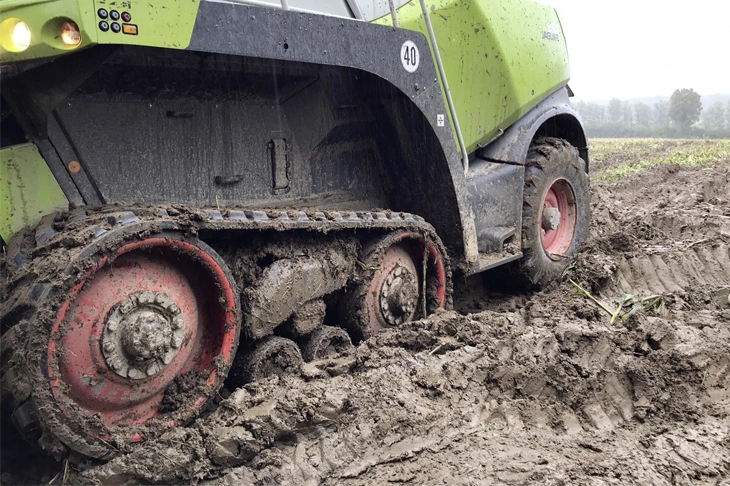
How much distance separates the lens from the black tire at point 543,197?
17.4 ft

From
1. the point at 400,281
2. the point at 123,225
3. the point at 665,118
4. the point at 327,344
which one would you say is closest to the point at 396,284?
the point at 400,281

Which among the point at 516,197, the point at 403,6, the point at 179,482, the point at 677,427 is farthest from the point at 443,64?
the point at 179,482

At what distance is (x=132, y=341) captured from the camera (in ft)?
8.79

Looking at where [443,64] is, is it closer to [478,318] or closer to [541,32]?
[541,32]

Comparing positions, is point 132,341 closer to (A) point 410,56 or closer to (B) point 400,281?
(B) point 400,281

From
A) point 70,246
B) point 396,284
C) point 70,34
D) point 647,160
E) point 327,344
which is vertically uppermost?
point 70,34

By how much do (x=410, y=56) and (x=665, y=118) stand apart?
34.3 m

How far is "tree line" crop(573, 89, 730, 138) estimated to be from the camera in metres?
31.4

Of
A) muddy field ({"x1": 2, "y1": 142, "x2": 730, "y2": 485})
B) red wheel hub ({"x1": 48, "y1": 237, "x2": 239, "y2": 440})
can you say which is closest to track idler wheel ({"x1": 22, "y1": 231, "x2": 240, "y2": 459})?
red wheel hub ({"x1": 48, "y1": 237, "x2": 239, "y2": 440})

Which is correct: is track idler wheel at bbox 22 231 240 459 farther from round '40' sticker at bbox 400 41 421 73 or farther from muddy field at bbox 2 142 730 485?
round '40' sticker at bbox 400 41 421 73

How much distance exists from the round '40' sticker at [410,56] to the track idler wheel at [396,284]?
36.8 inches

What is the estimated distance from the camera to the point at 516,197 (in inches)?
202

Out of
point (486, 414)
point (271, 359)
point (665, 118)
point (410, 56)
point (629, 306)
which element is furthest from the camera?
point (665, 118)

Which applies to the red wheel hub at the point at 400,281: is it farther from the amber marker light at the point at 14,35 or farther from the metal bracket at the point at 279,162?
the amber marker light at the point at 14,35
